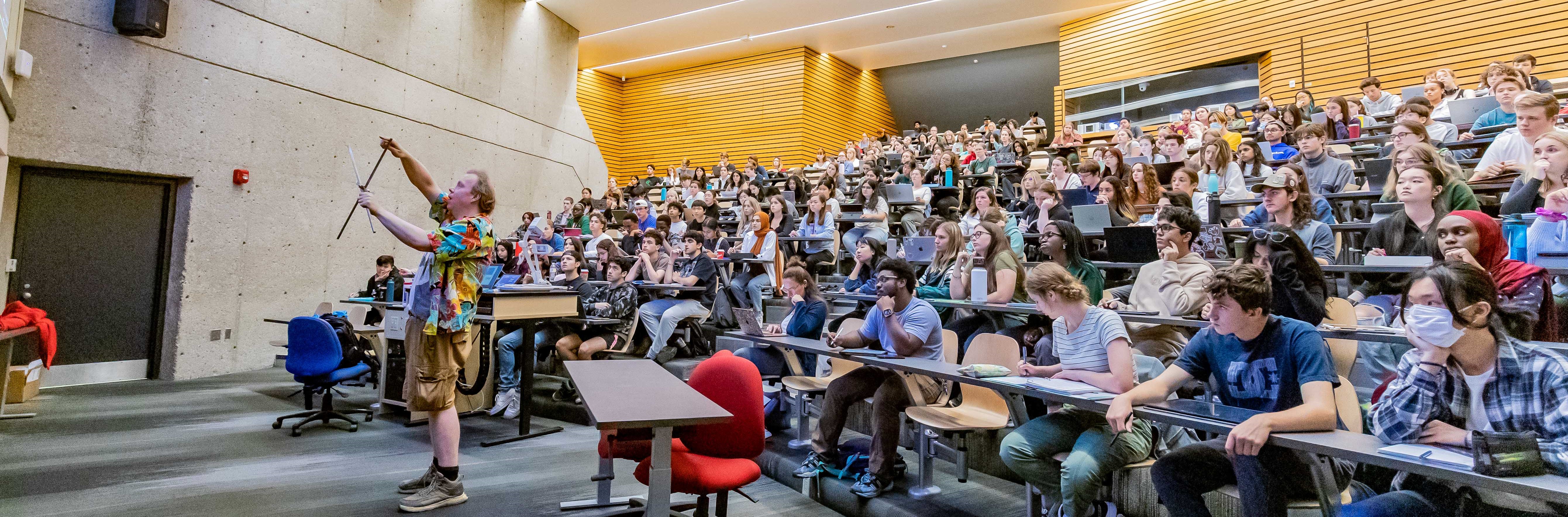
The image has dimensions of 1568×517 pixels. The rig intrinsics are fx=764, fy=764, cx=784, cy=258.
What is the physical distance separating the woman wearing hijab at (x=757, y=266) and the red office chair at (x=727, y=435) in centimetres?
259

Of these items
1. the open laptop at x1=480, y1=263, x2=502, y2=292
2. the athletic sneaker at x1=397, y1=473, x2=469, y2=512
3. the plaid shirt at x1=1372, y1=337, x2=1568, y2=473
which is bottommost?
the athletic sneaker at x1=397, y1=473, x2=469, y2=512

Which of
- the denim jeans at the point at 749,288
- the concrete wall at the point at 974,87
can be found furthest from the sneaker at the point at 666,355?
the concrete wall at the point at 974,87

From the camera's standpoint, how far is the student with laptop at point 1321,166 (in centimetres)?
518

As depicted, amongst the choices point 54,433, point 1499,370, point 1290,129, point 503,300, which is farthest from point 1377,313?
point 54,433

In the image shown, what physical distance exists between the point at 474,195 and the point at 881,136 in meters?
14.9

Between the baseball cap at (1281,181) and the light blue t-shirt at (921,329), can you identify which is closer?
the light blue t-shirt at (921,329)

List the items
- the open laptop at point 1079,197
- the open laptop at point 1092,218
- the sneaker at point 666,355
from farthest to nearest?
the open laptop at point 1079,197
the sneaker at point 666,355
the open laptop at point 1092,218

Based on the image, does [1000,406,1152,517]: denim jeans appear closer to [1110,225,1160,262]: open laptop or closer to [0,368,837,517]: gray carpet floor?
[0,368,837,517]: gray carpet floor

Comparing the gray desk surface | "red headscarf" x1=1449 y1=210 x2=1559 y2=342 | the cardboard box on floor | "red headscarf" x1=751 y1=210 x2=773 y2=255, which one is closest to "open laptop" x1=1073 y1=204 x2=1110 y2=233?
"red headscarf" x1=1449 y1=210 x2=1559 y2=342

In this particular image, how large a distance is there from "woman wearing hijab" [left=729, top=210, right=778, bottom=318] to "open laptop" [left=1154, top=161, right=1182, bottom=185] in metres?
3.36

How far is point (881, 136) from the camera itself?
17.4 meters

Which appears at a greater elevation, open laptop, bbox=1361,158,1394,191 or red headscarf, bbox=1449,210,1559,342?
open laptop, bbox=1361,158,1394,191

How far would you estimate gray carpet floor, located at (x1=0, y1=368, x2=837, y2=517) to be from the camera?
10.3 feet

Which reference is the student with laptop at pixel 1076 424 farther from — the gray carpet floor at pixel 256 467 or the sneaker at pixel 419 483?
the sneaker at pixel 419 483
